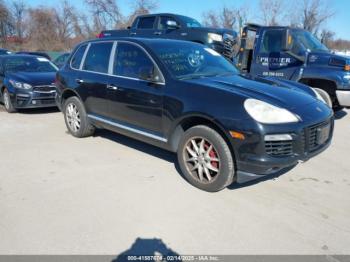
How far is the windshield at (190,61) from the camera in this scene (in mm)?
4307

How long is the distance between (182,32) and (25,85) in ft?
16.3

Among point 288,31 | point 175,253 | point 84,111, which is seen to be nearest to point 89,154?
point 84,111

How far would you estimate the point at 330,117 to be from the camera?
4020mm

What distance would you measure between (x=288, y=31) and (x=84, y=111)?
4773mm

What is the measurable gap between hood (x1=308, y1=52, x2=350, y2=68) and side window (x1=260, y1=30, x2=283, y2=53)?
0.78 meters

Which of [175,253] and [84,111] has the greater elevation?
[84,111]

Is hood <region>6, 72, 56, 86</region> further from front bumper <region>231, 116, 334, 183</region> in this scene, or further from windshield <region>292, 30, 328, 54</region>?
front bumper <region>231, 116, 334, 183</region>

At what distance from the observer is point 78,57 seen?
596cm

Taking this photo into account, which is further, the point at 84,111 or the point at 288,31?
the point at 288,31

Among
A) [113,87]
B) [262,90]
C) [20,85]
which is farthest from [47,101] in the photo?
[262,90]

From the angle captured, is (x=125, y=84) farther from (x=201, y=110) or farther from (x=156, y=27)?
(x=156, y=27)

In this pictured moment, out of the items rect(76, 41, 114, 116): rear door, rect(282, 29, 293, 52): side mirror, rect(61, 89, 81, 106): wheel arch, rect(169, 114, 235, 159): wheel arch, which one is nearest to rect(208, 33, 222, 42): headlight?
rect(282, 29, 293, 52): side mirror

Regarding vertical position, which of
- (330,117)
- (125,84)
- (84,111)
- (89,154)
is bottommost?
(89,154)

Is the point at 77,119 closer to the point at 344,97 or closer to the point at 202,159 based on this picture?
the point at 202,159
